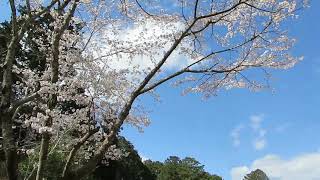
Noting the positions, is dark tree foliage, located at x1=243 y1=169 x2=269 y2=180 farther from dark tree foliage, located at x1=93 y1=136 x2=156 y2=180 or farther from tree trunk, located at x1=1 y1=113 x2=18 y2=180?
tree trunk, located at x1=1 y1=113 x2=18 y2=180

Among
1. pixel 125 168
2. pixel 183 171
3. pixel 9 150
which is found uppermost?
pixel 183 171

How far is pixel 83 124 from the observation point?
11.7 meters

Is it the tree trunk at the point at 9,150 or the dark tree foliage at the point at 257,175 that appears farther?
the dark tree foliage at the point at 257,175

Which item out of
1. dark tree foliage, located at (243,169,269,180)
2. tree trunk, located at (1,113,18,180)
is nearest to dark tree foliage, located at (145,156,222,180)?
dark tree foliage, located at (243,169,269,180)

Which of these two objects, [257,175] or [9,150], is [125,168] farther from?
[9,150]

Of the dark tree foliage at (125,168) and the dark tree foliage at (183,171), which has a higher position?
the dark tree foliage at (183,171)

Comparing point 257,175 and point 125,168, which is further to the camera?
point 257,175

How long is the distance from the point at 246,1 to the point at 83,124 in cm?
490

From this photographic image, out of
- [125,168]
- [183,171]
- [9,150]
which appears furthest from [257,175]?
[9,150]

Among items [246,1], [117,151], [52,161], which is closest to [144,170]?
[52,161]

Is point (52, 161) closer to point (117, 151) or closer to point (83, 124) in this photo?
point (117, 151)

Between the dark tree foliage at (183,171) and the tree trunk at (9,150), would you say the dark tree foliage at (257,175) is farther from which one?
the tree trunk at (9,150)

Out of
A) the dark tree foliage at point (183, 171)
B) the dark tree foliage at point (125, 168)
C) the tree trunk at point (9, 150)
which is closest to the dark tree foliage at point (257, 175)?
the dark tree foliage at point (183, 171)

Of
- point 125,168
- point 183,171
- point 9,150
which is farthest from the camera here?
point 183,171
